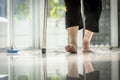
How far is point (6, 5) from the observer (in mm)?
2582

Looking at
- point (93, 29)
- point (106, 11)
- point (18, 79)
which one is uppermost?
point (106, 11)

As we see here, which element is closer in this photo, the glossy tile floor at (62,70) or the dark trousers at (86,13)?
the glossy tile floor at (62,70)

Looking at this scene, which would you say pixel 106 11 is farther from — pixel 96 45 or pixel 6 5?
pixel 6 5

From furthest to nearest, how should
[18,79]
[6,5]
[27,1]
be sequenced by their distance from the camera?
[27,1]
[6,5]
[18,79]

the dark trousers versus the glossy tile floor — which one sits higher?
the dark trousers

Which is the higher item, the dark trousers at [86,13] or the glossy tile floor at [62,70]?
the dark trousers at [86,13]

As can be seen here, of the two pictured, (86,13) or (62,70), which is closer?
(62,70)

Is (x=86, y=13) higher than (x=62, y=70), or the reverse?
(x=86, y=13)

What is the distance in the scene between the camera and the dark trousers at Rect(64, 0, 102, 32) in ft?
6.91

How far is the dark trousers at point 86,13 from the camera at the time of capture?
2.11 m

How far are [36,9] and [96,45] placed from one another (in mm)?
811

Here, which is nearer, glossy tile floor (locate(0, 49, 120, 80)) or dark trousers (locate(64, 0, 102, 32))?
glossy tile floor (locate(0, 49, 120, 80))

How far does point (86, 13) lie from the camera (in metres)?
2.20

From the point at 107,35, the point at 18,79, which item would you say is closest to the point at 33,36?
the point at 107,35
